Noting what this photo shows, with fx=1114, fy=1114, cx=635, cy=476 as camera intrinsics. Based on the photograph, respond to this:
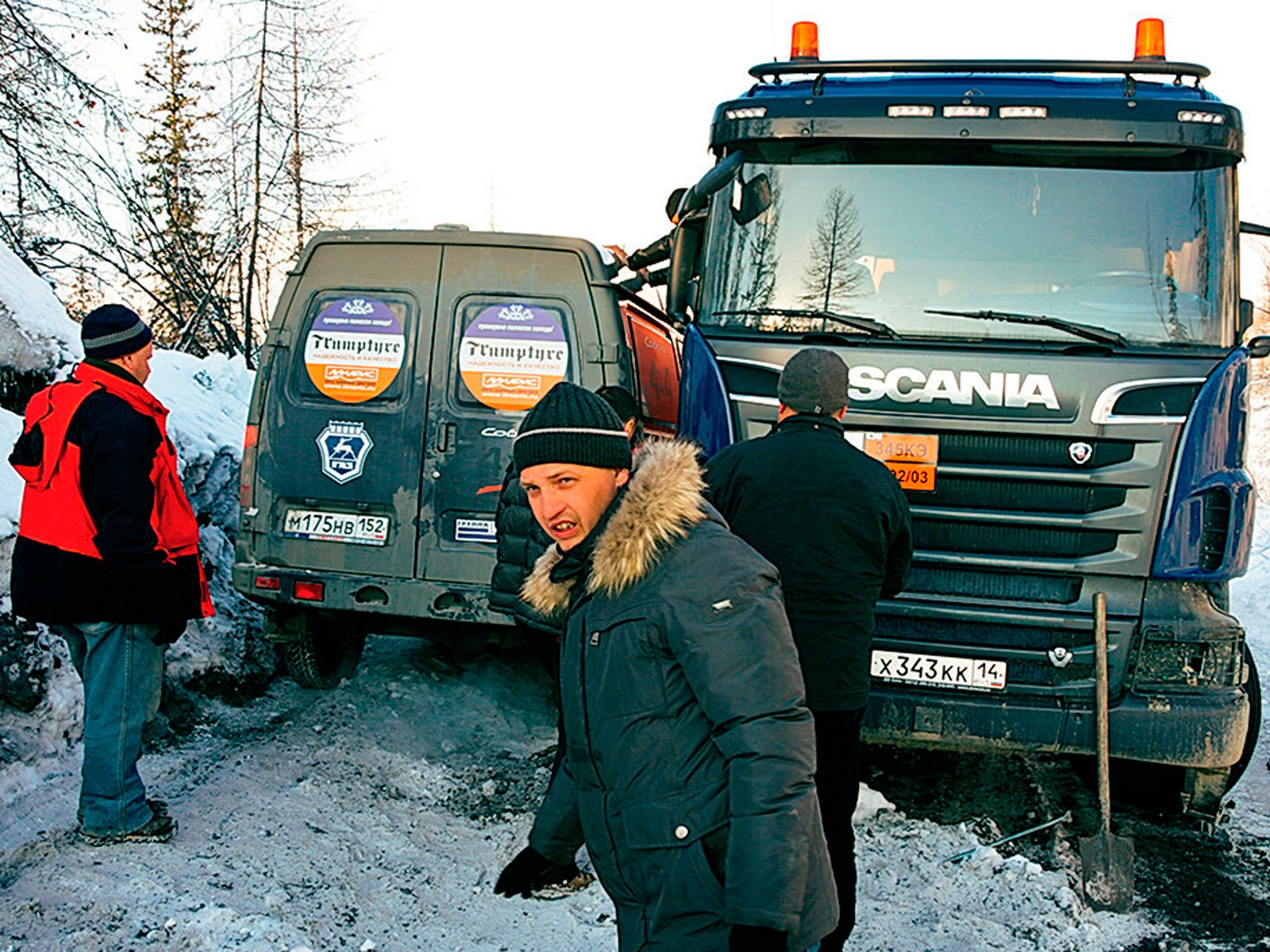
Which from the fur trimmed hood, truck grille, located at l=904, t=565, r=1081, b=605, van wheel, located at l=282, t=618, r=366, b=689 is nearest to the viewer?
the fur trimmed hood

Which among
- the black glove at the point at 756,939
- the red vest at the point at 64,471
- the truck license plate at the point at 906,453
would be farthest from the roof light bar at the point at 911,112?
the black glove at the point at 756,939

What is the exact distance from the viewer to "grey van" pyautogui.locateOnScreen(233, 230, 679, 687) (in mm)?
6145

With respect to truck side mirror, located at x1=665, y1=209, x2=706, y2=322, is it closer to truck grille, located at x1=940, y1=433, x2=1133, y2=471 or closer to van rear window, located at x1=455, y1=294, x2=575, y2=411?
van rear window, located at x1=455, y1=294, x2=575, y2=411

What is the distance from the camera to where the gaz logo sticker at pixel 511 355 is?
616 centimetres

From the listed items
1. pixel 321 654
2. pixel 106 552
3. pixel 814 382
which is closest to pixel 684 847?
pixel 814 382

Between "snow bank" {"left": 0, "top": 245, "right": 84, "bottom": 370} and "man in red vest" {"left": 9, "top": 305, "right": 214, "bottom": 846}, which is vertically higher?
"snow bank" {"left": 0, "top": 245, "right": 84, "bottom": 370}

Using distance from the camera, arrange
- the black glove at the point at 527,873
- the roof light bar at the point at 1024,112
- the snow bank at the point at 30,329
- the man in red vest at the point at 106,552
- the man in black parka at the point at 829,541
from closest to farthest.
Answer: the black glove at the point at 527,873, the man in black parka at the point at 829,541, the man in red vest at the point at 106,552, the roof light bar at the point at 1024,112, the snow bank at the point at 30,329

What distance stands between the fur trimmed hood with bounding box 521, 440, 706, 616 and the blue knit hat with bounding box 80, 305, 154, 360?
278 centimetres

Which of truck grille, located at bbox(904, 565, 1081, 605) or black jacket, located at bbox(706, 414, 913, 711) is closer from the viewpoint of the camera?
black jacket, located at bbox(706, 414, 913, 711)

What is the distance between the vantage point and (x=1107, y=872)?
4.46 meters

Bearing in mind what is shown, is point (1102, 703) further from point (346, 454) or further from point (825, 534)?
point (346, 454)

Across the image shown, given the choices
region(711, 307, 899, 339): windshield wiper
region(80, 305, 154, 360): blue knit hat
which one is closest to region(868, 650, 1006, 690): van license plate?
region(711, 307, 899, 339): windshield wiper

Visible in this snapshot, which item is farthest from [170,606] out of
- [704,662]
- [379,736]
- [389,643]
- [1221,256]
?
[1221,256]

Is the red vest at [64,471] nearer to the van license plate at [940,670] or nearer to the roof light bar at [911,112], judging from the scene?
the van license plate at [940,670]
